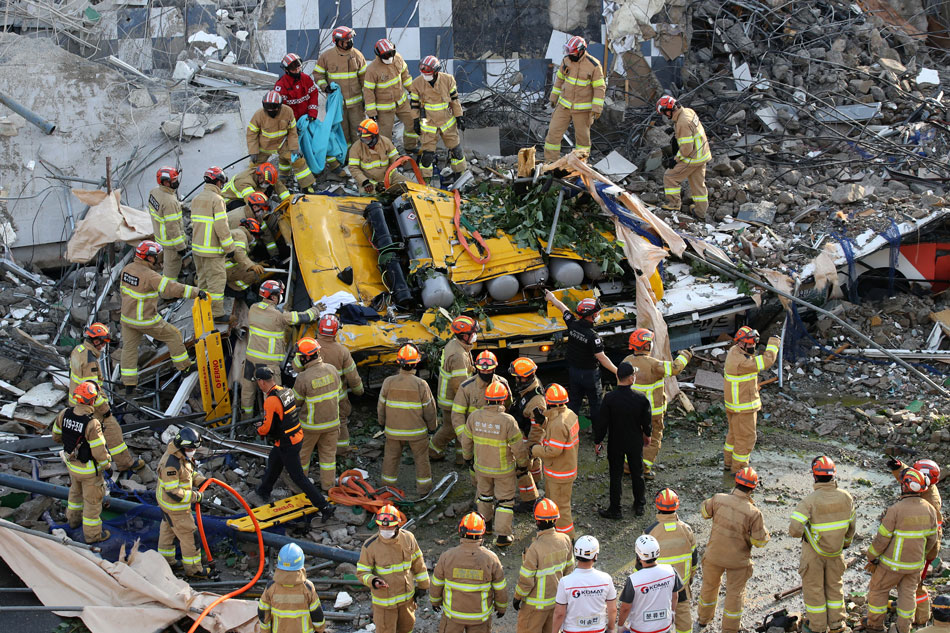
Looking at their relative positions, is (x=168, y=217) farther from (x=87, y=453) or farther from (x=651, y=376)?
(x=651, y=376)

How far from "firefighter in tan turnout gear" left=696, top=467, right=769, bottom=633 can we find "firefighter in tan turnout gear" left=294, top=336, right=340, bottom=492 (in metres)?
3.52

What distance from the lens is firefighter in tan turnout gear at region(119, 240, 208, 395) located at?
1024cm

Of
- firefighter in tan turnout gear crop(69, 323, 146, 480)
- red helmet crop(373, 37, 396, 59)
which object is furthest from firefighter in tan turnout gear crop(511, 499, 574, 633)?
red helmet crop(373, 37, 396, 59)

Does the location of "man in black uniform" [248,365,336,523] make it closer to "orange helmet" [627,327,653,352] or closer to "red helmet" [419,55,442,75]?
"orange helmet" [627,327,653,352]

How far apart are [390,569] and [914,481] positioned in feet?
12.9

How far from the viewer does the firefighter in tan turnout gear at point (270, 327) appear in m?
9.98

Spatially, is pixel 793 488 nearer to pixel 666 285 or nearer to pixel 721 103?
pixel 666 285

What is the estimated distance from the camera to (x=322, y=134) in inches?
488

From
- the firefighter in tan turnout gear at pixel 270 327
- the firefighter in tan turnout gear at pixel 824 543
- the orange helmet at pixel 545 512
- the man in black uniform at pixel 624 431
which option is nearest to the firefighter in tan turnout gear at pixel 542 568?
the orange helmet at pixel 545 512

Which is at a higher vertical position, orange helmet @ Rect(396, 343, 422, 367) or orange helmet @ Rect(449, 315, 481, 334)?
orange helmet @ Rect(449, 315, 481, 334)

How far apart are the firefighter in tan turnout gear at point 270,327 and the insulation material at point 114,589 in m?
2.40

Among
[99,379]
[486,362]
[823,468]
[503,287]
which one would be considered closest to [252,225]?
[99,379]

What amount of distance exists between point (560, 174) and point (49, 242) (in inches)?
248

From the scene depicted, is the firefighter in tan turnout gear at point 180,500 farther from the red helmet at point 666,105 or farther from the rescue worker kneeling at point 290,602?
the red helmet at point 666,105
